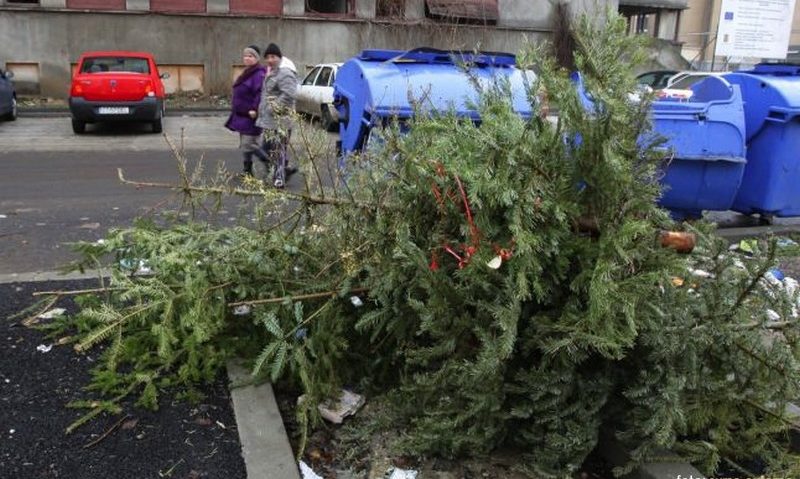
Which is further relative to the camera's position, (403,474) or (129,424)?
(129,424)

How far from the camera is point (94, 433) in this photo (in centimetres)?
306

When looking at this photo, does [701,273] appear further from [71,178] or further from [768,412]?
[71,178]

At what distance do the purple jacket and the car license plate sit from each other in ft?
21.3

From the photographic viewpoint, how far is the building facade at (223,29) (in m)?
21.6

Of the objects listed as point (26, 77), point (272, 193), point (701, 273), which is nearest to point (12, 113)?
point (26, 77)

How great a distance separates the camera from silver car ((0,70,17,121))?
15358mm

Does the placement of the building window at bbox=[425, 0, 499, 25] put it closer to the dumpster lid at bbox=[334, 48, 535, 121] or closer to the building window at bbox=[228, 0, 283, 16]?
the building window at bbox=[228, 0, 283, 16]

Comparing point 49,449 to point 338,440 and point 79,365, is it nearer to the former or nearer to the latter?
point 79,365

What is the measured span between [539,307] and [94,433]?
192 centimetres

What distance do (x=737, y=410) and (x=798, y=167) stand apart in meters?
4.01

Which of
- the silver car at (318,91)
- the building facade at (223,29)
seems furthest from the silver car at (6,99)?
the silver car at (318,91)

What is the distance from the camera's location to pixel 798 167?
20.5ft

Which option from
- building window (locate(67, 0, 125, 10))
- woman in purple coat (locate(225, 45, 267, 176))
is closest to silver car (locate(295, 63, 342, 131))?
woman in purple coat (locate(225, 45, 267, 176))

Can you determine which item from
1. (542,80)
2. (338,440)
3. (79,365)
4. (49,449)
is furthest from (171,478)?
(542,80)
